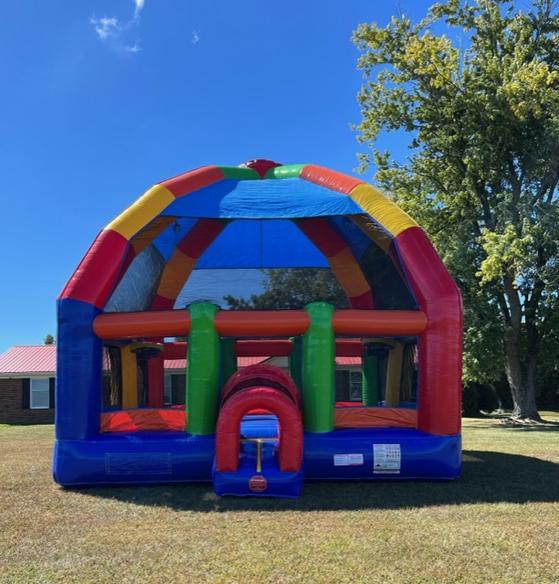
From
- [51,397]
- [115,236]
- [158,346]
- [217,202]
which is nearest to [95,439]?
[115,236]

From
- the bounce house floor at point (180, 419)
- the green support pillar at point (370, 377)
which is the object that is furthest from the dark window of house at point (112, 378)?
the green support pillar at point (370, 377)

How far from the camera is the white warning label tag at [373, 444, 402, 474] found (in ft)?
20.7

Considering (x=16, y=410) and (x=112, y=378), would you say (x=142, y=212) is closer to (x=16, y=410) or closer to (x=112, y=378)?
(x=112, y=378)

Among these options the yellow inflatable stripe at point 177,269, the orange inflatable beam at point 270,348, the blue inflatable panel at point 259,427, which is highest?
the yellow inflatable stripe at point 177,269

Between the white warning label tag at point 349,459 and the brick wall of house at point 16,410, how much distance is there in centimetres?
1478

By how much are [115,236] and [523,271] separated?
39.4 ft

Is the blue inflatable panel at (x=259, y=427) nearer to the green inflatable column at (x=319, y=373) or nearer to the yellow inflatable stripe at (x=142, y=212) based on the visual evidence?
the green inflatable column at (x=319, y=373)

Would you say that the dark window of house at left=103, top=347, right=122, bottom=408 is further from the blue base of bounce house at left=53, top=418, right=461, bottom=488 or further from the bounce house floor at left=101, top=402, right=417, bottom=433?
the blue base of bounce house at left=53, top=418, right=461, bottom=488

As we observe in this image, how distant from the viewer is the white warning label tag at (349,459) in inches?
249

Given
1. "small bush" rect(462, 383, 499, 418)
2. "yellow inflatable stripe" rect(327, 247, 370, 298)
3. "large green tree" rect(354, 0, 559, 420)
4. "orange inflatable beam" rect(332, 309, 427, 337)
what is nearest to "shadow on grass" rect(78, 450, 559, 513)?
"orange inflatable beam" rect(332, 309, 427, 337)

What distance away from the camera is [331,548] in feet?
13.6

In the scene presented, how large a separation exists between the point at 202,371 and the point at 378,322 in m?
1.96

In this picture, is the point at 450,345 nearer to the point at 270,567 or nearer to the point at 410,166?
the point at 270,567

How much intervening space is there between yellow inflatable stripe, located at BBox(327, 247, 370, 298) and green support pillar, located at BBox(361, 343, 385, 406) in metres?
0.92
